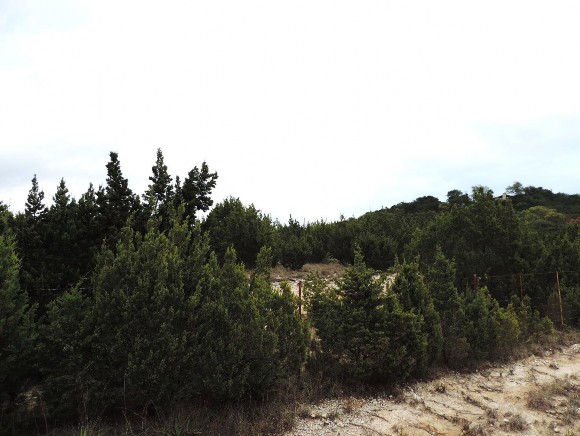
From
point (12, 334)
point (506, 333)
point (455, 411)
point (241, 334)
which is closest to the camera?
point (12, 334)

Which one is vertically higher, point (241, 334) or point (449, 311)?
point (241, 334)

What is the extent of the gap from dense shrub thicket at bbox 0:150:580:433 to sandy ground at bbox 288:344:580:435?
466 millimetres

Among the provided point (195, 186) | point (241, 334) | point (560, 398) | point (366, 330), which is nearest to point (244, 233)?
point (195, 186)

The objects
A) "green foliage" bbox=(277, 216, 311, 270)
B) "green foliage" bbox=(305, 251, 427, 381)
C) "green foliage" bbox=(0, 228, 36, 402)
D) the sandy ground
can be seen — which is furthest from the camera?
"green foliage" bbox=(277, 216, 311, 270)

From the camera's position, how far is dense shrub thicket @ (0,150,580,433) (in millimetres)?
4805

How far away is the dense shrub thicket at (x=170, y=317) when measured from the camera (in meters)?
4.80

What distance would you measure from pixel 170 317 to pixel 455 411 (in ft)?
13.1

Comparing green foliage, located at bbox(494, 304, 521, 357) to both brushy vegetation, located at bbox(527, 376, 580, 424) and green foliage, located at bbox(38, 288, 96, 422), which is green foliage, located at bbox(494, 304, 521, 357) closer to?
brushy vegetation, located at bbox(527, 376, 580, 424)

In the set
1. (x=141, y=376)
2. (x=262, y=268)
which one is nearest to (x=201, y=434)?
(x=141, y=376)

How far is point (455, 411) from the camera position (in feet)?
19.5

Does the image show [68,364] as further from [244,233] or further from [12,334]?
[244,233]

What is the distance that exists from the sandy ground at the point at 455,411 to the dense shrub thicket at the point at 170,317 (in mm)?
466

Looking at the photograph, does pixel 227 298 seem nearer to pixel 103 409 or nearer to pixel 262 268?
pixel 262 268

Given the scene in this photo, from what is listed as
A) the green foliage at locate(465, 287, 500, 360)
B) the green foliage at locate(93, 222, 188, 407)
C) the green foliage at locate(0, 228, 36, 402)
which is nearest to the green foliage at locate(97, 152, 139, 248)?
the green foliage at locate(93, 222, 188, 407)
